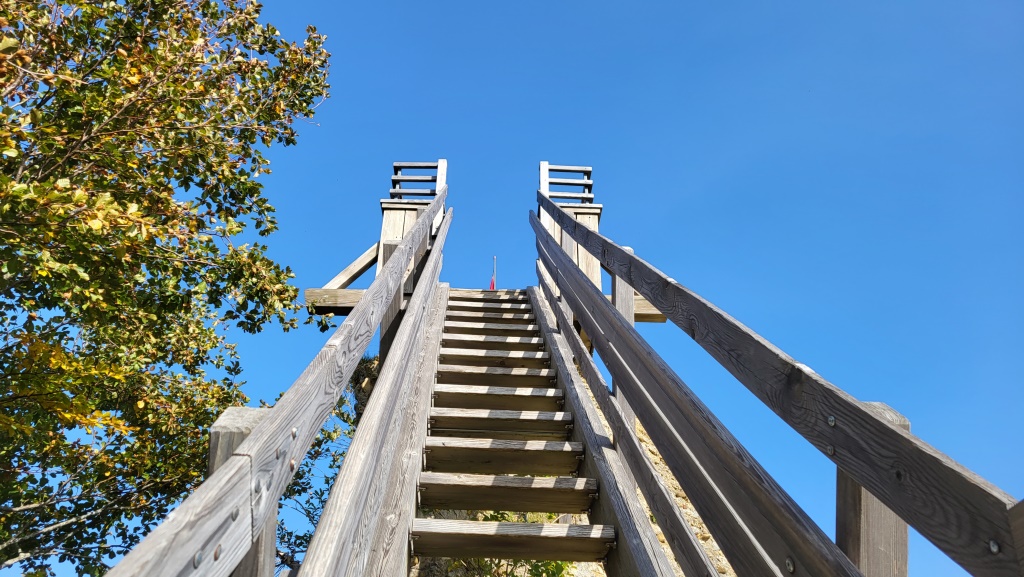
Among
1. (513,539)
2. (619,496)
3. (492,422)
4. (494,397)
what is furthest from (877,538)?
(494,397)

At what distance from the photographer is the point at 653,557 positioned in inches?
95.3

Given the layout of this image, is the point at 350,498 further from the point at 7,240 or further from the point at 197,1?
the point at 197,1

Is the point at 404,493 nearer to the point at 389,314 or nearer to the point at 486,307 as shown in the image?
the point at 389,314

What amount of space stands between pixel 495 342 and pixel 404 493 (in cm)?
266

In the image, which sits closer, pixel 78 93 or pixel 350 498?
pixel 350 498

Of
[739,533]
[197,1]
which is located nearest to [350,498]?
[739,533]

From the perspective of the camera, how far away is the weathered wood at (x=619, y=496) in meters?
2.45

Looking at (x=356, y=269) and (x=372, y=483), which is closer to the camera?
(x=372, y=483)

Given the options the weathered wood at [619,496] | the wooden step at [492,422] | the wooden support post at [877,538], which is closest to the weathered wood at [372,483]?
the wooden step at [492,422]

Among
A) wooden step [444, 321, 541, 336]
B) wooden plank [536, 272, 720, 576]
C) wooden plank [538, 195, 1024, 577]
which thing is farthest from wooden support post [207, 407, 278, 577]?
wooden step [444, 321, 541, 336]

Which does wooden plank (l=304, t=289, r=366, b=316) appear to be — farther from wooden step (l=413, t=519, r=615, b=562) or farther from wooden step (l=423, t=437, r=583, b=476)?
wooden step (l=413, t=519, r=615, b=562)

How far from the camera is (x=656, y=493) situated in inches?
96.1

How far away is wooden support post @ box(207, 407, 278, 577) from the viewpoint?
1291 millimetres

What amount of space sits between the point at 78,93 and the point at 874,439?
437cm
